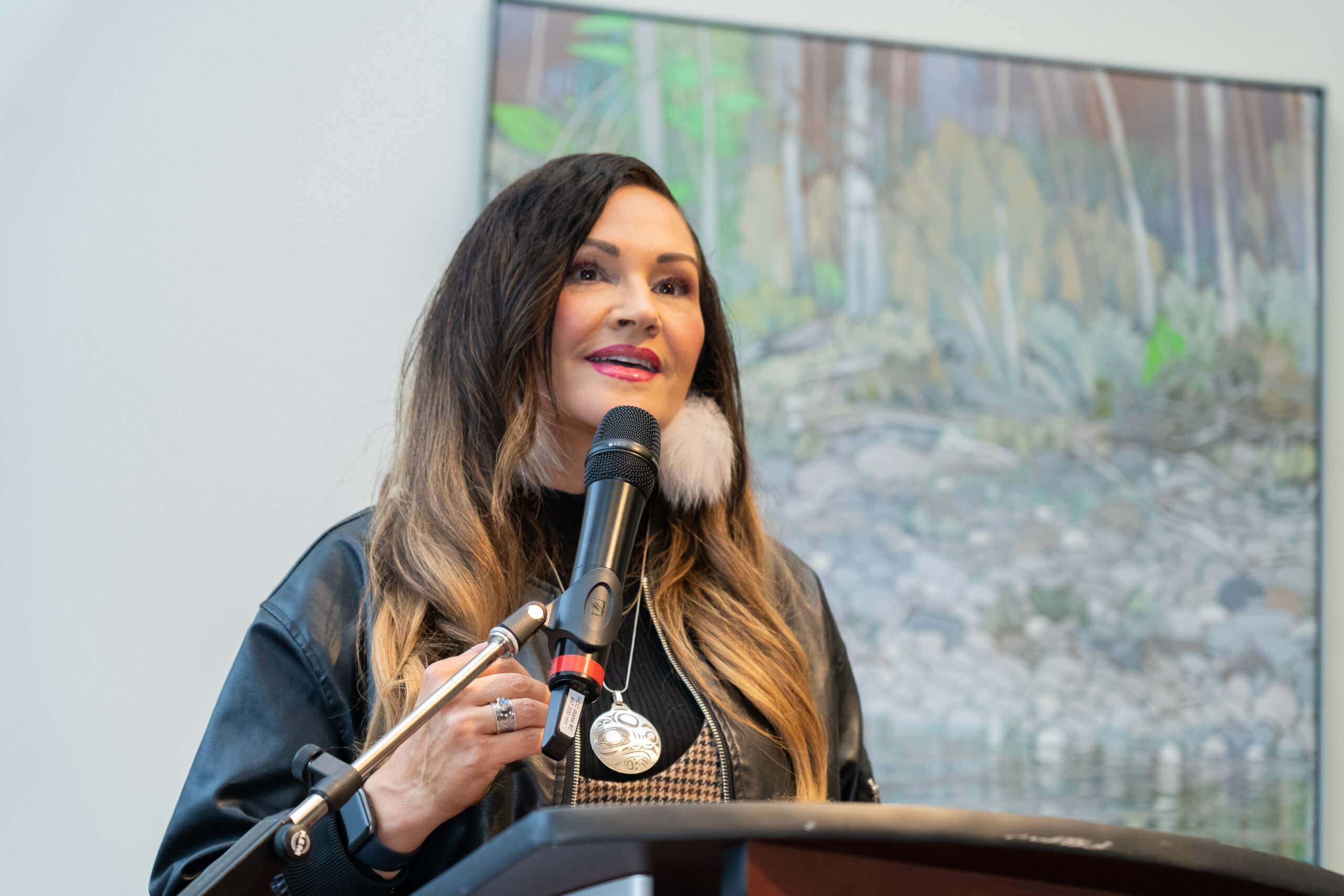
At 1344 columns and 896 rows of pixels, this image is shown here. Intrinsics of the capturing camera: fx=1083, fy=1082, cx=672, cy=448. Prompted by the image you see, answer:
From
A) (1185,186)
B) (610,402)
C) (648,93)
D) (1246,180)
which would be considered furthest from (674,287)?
(1246,180)

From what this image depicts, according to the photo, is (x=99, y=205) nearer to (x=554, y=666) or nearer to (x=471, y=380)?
(x=471, y=380)

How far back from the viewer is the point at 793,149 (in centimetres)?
217

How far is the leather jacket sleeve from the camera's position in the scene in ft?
3.43

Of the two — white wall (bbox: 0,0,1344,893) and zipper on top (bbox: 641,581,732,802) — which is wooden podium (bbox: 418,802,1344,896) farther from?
white wall (bbox: 0,0,1344,893)

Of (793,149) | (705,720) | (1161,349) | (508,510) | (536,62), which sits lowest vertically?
(705,720)

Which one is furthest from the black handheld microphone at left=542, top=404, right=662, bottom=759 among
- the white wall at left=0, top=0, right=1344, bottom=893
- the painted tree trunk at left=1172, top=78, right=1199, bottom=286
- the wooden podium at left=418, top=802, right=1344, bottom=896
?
the painted tree trunk at left=1172, top=78, right=1199, bottom=286

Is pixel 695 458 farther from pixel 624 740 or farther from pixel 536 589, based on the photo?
pixel 624 740

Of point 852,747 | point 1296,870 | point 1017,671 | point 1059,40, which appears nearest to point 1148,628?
point 1017,671

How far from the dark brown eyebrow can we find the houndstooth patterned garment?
0.60 metres

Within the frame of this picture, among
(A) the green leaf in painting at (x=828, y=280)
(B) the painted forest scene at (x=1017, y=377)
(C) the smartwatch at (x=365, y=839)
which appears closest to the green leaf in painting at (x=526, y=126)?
(B) the painted forest scene at (x=1017, y=377)

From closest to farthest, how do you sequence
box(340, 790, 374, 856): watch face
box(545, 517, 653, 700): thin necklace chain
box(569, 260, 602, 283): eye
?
box(340, 790, 374, 856): watch face → box(545, 517, 653, 700): thin necklace chain → box(569, 260, 602, 283): eye

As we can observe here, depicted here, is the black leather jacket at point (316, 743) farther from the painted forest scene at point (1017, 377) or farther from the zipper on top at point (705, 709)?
the painted forest scene at point (1017, 377)

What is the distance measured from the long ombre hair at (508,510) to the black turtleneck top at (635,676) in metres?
0.02

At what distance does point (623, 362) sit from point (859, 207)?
1.03 meters
